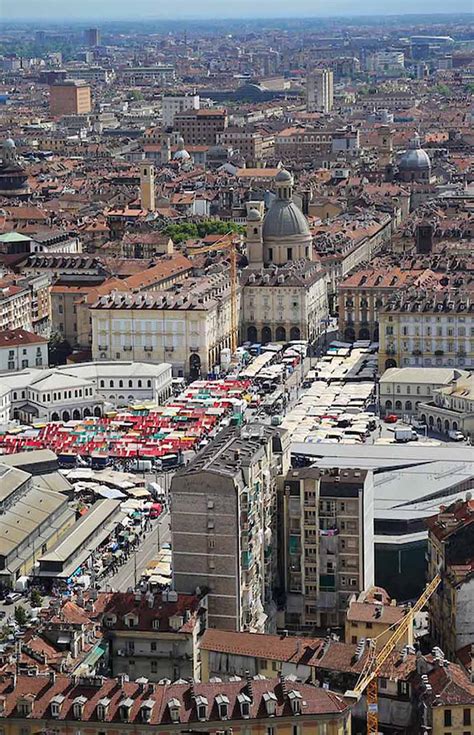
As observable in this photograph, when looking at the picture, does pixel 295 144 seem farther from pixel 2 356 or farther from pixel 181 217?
pixel 2 356

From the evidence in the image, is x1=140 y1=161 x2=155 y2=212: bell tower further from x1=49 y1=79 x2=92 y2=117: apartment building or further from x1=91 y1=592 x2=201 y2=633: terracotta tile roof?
x1=49 y1=79 x2=92 y2=117: apartment building

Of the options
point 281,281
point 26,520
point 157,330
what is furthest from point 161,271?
point 26,520

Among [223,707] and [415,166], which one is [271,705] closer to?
[223,707]

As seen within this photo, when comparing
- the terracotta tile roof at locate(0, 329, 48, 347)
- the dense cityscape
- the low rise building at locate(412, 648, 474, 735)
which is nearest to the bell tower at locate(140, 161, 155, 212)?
the dense cityscape

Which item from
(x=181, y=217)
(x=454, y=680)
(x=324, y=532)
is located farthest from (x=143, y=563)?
(x=181, y=217)

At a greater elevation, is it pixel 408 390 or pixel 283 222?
pixel 283 222

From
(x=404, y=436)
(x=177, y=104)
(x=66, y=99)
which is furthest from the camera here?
(x=66, y=99)

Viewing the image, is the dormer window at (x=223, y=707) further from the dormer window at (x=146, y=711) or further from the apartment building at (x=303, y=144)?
the apartment building at (x=303, y=144)

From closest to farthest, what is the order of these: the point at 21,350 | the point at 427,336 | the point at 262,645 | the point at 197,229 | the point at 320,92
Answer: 1. the point at 262,645
2. the point at 427,336
3. the point at 21,350
4. the point at 197,229
5. the point at 320,92
